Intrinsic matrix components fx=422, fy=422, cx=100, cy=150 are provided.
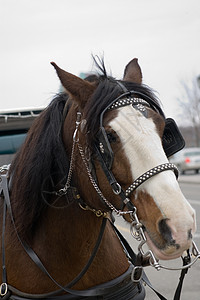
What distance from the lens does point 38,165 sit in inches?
105

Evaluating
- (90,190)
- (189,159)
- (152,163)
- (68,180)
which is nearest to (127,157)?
(152,163)

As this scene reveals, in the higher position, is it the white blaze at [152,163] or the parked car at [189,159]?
the white blaze at [152,163]

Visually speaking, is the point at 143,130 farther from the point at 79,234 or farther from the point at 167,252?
the point at 79,234

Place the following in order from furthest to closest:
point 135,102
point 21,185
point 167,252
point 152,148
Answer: point 21,185
point 135,102
point 152,148
point 167,252

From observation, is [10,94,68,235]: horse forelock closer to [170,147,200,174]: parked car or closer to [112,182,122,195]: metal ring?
[112,182,122,195]: metal ring

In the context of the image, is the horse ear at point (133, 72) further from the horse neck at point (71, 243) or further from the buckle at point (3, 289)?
the buckle at point (3, 289)

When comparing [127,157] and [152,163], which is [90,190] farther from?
[152,163]

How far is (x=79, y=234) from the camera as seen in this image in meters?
2.68

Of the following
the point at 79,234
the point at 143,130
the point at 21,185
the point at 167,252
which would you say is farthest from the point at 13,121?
the point at 167,252

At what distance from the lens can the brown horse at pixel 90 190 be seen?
2072mm

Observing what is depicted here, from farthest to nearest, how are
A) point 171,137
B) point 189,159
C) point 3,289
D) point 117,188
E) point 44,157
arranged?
point 189,159, point 3,289, point 44,157, point 171,137, point 117,188

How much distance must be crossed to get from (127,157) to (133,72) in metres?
0.77

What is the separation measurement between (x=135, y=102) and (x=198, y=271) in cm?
428

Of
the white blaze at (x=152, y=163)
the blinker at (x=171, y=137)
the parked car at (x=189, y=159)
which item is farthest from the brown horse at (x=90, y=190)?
the parked car at (x=189, y=159)
